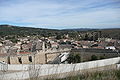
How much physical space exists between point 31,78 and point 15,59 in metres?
15.2

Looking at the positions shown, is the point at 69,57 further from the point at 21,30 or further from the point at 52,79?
the point at 21,30

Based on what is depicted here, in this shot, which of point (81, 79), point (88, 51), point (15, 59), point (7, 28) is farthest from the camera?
point (7, 28)

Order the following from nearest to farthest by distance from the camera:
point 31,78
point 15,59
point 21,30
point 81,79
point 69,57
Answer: point 81,79 → point 31,78 → point 15,59 → point 69,57 → point 21,30

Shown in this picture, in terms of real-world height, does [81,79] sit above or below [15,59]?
above

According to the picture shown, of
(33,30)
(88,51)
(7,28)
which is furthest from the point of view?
(33,30)

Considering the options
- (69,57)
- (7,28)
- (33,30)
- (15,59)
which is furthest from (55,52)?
(33,30)

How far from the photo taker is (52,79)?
323 centimetres

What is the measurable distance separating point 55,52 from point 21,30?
91077 mm

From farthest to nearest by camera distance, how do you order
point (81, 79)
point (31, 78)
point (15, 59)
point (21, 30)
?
point (21, 30), point (15, 59), point (31, 78), point (81, 79)

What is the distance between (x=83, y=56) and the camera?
2100 centimetres

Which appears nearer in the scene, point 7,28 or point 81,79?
point 81,79

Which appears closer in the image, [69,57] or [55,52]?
[69,57]

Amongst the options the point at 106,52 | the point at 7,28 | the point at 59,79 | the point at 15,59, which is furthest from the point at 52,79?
the point at 7,28

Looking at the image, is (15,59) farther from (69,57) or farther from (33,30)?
(33,30)
